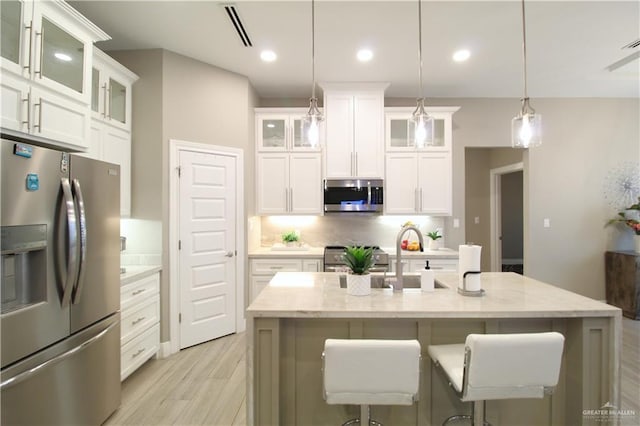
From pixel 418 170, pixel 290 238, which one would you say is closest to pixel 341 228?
pixel 290 238

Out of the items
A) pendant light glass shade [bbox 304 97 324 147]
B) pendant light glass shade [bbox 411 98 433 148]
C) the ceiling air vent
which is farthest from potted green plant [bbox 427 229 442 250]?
the ceiling air vent

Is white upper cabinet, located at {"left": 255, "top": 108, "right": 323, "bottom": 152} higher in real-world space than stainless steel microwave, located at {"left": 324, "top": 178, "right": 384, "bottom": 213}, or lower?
higher

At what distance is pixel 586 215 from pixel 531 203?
2.58 feet

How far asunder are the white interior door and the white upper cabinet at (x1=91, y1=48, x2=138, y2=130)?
2.02 ft

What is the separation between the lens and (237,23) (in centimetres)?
259

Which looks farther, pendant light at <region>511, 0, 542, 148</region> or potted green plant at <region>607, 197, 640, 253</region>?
potted green plant at <region>607, 197, 640, 253</region>

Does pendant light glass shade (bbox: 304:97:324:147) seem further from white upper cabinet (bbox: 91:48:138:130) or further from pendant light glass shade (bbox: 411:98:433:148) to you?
white upper cabinet (bbox: 91:48:138:130)

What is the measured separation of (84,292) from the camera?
5.89 ft

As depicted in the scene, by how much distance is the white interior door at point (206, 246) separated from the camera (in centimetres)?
313

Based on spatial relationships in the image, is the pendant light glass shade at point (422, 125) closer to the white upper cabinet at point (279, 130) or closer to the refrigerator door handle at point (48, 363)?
the white upper cabinet at point (279, 130)

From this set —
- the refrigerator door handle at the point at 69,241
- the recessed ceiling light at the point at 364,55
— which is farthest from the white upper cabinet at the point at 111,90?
the recessed ceiling light at the point at 364,55

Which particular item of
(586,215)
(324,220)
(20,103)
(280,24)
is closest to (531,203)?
(586,215)

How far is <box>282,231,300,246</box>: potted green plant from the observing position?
4.09m

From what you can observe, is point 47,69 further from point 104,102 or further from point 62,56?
point 104,102
